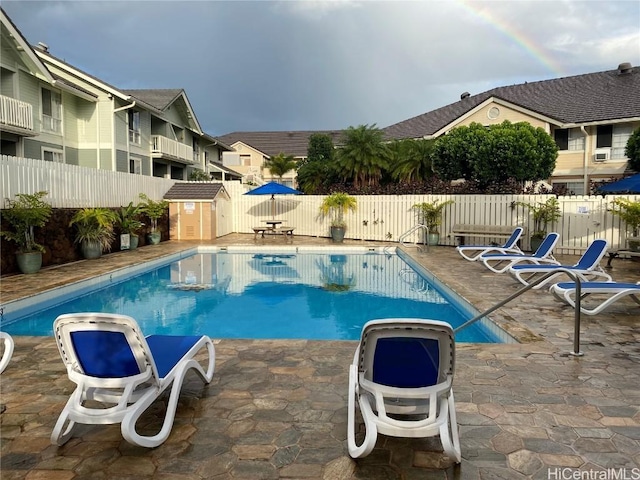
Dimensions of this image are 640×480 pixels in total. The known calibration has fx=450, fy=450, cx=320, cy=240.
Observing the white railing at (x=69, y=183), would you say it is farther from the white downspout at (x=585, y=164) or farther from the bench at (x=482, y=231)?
the white downspout at (x=585, y=164)

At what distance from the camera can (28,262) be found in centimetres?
951

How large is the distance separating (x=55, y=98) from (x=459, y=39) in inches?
670

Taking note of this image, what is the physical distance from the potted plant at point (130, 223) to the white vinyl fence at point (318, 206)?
0.45 meters

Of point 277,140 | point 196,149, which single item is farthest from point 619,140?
point 277,140

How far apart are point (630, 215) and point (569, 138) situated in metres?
13.7

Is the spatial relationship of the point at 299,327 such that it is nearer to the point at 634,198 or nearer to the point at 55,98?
the point at 634,198

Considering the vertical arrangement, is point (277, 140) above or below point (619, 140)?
above

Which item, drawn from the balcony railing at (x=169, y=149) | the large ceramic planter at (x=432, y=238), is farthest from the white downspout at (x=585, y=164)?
the balcony railing at (x=169, y=149)

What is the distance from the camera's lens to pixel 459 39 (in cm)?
1630

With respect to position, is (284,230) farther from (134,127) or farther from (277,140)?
(277,140)

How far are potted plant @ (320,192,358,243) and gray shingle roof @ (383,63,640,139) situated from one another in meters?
11.0

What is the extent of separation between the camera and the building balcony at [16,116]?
15.6 meters

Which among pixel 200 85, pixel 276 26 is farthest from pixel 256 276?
pixel 200 85

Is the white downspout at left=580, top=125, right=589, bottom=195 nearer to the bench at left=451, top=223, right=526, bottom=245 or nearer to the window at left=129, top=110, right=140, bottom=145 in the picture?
the bench at left=451, top=223, right=526, bottom=245
